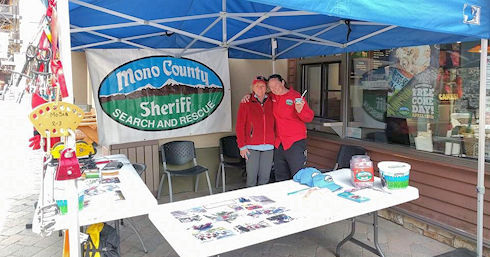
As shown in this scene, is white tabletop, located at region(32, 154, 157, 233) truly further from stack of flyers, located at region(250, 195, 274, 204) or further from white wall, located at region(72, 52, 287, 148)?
white wall, located at region(72, 52, 287, 148)

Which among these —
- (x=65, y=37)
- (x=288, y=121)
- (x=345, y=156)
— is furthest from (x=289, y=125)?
(x=65, y=37)

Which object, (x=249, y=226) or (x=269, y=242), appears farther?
(x=269, y=242)

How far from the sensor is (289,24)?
3.90 meters

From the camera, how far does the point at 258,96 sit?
13.5 feet

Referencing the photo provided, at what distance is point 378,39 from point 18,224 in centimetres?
431

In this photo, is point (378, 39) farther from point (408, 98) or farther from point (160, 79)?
point (160, 79)

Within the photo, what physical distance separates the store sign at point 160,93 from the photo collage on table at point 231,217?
2.65m

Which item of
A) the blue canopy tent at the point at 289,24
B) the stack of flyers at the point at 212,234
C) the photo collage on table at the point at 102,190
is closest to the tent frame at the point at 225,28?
the blue canopy tent at the point at 289,24

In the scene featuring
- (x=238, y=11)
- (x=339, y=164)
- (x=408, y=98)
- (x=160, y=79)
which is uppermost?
(x=238, y=11)

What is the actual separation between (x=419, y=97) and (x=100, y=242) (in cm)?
330

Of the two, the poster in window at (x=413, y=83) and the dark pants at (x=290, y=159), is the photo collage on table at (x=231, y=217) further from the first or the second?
the poster in window at (x=413, y=83)

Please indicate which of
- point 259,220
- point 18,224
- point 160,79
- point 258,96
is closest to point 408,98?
point 258,96

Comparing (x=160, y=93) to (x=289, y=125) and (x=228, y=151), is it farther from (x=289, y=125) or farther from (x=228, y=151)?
(x=289, y=125)

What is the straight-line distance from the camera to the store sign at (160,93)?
458 cm
